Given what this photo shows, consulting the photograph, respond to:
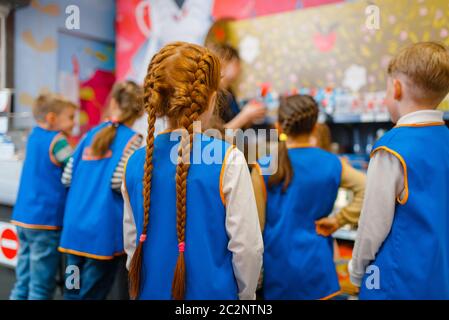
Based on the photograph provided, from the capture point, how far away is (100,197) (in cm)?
163

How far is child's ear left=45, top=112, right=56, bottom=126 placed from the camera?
1.97 m

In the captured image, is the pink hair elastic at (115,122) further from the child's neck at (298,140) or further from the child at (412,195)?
the child at (412,195)

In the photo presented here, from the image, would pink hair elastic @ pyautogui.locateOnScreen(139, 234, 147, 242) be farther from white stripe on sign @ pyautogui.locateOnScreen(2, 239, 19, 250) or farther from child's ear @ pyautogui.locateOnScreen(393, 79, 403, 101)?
white stripe on sign @ pyautogui.locateOnScreen(2, 239, 19, 250)

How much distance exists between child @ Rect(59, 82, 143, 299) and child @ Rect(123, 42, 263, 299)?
0.65 metres

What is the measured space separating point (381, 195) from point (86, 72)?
3880mm

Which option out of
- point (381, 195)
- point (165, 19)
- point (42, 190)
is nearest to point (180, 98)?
point (381, 195)

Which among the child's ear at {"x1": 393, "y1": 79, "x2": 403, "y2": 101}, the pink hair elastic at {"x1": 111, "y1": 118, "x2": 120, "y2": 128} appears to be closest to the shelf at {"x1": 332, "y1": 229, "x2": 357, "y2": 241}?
the child's ear at {"x1": 393, "y1": 79, "x2": 403, "y2": 101}

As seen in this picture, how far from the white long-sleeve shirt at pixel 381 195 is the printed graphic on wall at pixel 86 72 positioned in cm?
373

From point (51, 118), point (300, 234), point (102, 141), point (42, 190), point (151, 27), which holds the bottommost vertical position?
point (300, 234)

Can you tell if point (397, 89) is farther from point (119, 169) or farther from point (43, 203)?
point (43, 203)

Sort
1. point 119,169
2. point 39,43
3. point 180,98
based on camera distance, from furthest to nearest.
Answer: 1. point 39,43
2. point 119,169
3. point 180,98

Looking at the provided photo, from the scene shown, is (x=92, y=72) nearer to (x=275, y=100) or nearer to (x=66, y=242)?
(x=275, y=100)

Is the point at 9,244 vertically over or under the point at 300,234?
under

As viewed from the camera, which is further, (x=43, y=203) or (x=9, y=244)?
(x=9, y=244)
